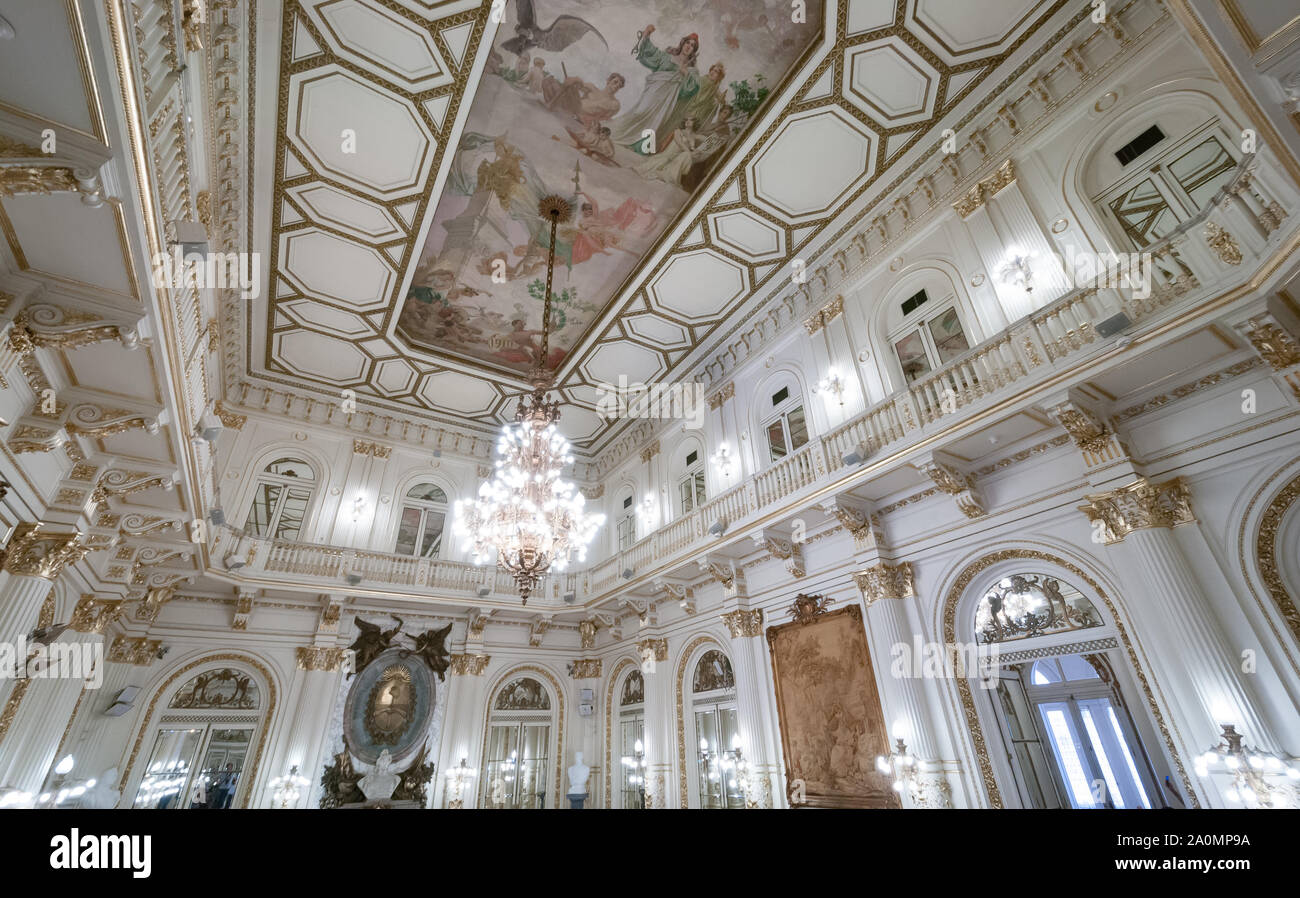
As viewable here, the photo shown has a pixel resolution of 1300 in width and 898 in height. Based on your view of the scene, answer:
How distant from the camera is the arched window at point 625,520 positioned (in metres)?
13.1

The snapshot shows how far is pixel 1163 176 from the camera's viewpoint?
5852 mm

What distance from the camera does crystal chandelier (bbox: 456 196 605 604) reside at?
21.9 ft

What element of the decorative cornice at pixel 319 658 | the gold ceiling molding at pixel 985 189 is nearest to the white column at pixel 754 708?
the gold ceiling molding at pixel 985 189

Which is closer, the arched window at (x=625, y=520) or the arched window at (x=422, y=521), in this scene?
the arched window at (x=422, y=521)

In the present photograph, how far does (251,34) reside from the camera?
5.89 meters

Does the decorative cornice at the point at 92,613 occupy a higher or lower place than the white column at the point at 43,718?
higher

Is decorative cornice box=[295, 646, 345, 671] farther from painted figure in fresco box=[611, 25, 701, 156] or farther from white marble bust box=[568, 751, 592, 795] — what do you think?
painted figure in fresco box=[611, 25, 701, 156]

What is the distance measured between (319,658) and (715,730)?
715cm

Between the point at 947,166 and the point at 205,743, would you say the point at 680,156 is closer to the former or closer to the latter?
the point at 947,166

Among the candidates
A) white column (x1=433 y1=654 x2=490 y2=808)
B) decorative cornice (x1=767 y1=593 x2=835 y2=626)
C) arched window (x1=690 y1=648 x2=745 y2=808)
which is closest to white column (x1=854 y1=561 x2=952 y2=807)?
decorative cornice (x1=767 y1=593 x2=835 y2=626)

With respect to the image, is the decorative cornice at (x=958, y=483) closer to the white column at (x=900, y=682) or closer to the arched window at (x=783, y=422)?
the white column at (x=900, y=682)

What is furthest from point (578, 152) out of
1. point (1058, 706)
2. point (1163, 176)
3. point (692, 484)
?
point (1058, 706)

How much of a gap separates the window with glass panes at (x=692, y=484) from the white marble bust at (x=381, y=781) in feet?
22.6
